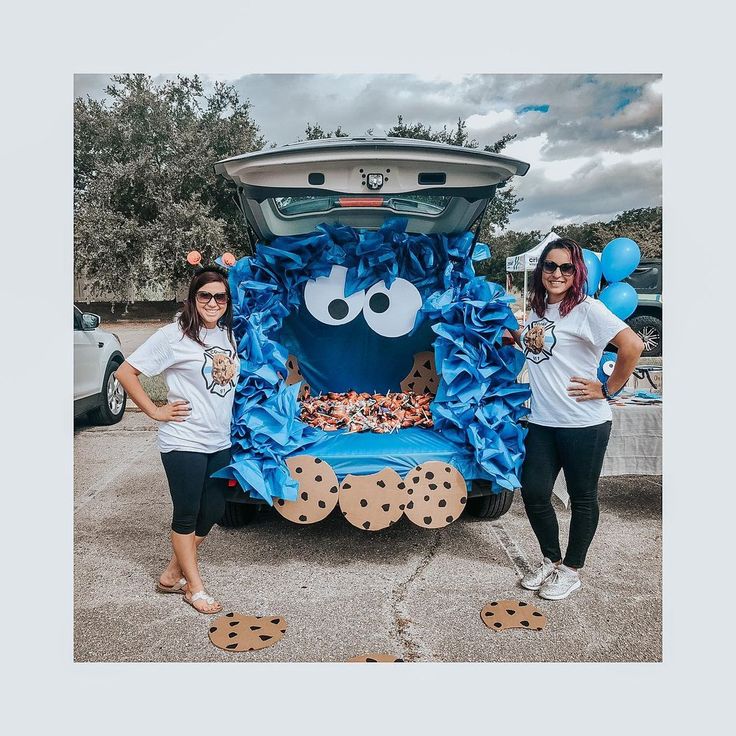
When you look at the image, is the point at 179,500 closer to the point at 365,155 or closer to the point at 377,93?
the point at 365,155

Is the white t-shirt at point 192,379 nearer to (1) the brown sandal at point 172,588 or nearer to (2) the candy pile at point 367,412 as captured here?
(1) the brown sandal at point 172,588

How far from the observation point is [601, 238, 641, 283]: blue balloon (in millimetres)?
3154

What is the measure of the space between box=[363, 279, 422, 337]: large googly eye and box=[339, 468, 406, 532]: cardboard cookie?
46.6 inches

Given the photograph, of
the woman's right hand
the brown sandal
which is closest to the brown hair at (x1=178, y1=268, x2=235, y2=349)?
the woman's right hand

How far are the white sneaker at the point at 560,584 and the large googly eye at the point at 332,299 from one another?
196 cm

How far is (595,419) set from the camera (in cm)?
238

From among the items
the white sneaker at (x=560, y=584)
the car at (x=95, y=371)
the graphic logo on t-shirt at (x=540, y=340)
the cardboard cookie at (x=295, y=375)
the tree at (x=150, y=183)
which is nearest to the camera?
the graphic logo on t-shirt at (x=540, y=340)

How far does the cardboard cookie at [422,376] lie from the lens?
12.4 feet

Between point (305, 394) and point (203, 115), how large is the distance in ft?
28.1

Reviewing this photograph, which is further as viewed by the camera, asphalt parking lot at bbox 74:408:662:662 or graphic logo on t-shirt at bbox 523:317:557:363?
graphic logo on t-shirt at bbox 523:317:557:363

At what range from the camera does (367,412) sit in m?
3.40

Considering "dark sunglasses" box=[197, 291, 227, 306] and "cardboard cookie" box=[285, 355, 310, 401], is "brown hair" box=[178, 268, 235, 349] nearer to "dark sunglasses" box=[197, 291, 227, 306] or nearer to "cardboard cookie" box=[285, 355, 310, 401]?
"dark sunglasses" box=[197, 291, 227, 306]

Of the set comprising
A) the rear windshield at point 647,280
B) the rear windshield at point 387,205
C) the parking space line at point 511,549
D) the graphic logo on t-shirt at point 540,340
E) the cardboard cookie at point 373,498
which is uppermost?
the rear windshield at point 647,280

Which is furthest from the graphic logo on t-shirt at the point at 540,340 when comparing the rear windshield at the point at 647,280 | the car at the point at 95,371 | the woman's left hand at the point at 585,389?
the rear windshield at the point at 647,280
